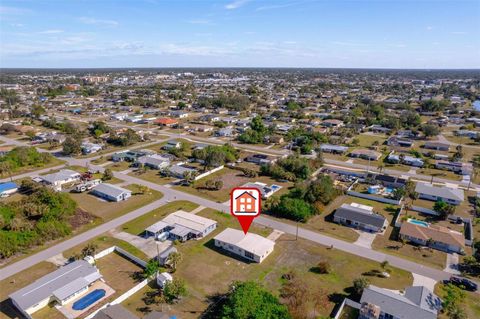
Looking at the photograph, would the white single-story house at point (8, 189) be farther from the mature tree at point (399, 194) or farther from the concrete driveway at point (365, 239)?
the mature tree at point (399, 194)

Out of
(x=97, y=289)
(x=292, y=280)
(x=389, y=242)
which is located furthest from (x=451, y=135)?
(x=97, y=289)

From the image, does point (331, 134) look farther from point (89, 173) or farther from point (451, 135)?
point (89, 173)

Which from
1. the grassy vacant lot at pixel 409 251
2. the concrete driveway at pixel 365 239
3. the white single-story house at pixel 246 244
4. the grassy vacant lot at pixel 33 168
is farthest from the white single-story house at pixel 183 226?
the grassy vacant lot at pixel 33 168

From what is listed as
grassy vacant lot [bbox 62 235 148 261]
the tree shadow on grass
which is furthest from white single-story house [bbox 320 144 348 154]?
grassy vacant lot [bbox 62 235 148 261]

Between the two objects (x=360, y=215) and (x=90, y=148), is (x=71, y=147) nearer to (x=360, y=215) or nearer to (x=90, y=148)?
(x=90, y=148)

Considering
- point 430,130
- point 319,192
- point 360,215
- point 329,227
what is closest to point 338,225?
point 329,227

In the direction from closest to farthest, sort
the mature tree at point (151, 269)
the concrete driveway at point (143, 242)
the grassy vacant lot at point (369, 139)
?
1. the mature tree at point (151, 269)
2. the concrete driveway at point (143, 242)
3. the grassy vacant lot at point (369, 139)
